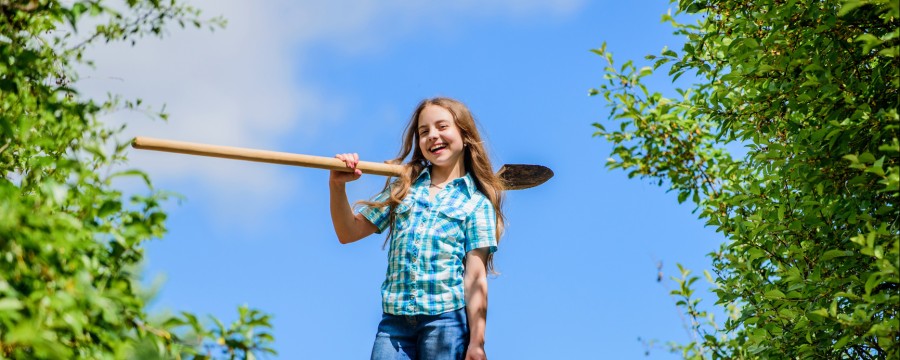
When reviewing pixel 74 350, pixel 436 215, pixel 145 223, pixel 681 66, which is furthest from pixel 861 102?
pixel 74 350

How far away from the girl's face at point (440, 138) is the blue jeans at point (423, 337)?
81 centimetres

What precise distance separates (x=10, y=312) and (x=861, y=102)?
123 inches

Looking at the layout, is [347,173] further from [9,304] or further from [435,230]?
[9,304]

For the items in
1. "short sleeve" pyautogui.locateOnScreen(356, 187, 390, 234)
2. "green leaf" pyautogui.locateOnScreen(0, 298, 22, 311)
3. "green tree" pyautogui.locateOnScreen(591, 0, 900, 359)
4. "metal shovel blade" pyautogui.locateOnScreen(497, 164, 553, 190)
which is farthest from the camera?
"metal shovel blade" pyautogui.locateOnScreen(497, 164, 553, 190)

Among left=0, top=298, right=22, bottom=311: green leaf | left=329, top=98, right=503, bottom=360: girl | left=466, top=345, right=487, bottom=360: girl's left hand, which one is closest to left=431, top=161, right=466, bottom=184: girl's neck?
left=329, top=98, right=503, bottom=360: girl

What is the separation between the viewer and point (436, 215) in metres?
4.38

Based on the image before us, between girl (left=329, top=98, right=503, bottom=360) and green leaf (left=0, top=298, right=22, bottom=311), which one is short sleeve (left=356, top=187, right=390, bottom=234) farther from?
green leaf (left=0, top=298, right=22, bottom=311)

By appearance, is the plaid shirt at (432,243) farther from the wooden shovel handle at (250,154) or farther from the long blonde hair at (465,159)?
the wooden shovel handle at (250,154)

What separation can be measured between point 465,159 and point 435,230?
621mm

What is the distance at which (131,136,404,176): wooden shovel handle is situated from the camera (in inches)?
148

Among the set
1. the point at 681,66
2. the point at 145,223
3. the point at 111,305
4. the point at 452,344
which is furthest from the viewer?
the point at 681,66

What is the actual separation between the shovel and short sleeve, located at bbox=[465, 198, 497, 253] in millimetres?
447

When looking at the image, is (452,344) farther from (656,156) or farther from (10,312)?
(656,156)

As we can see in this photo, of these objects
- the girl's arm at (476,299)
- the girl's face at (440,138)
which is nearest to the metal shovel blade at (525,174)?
the girl's face at (440,138)
